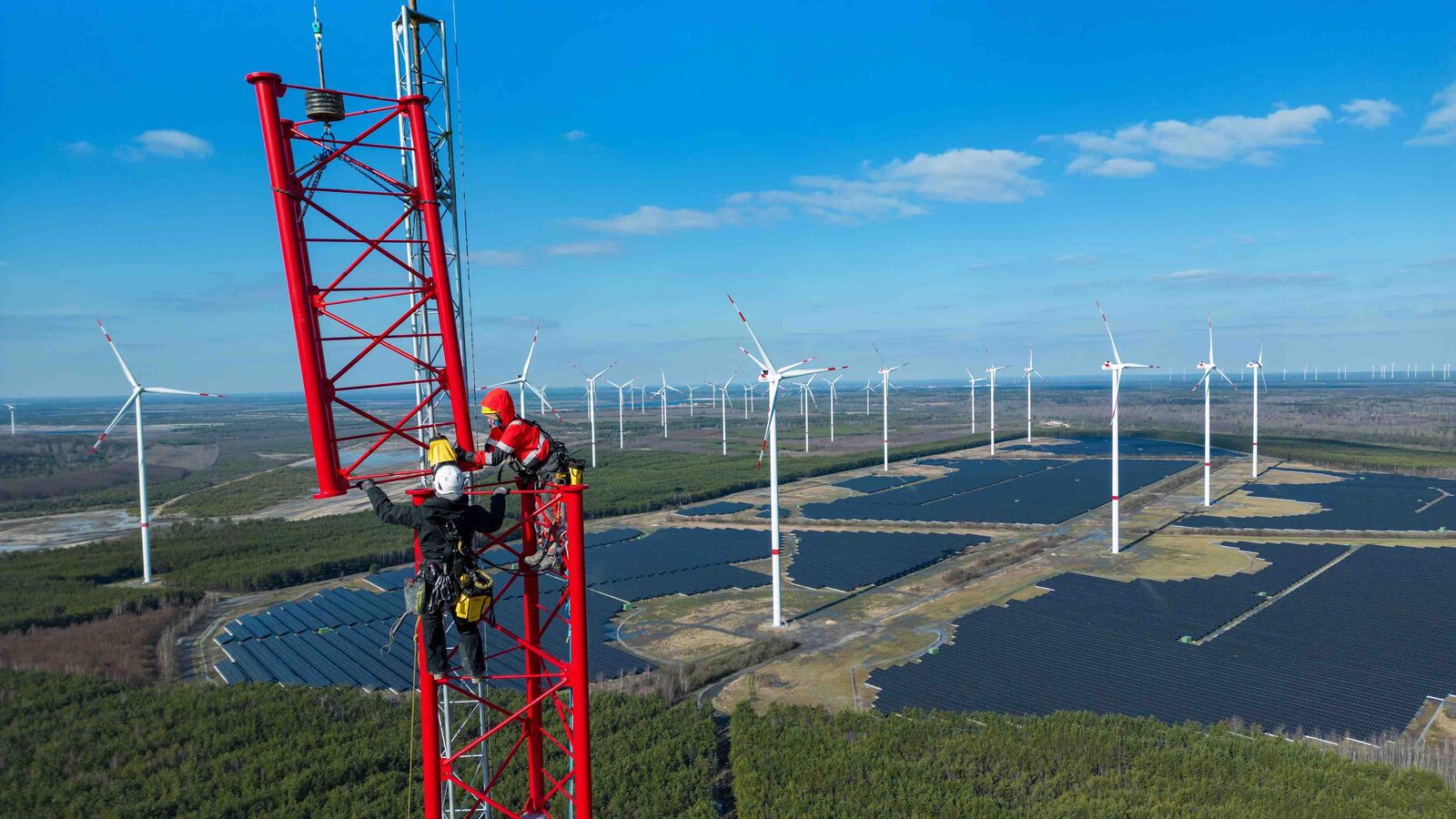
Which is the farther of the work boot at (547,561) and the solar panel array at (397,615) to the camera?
the solar panel array at (397,615)

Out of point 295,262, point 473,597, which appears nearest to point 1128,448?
point 473,597

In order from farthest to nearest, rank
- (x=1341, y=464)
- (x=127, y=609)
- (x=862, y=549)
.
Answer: (x=1341, y=464) → (x=862, y=549) → (x=127, y=609)

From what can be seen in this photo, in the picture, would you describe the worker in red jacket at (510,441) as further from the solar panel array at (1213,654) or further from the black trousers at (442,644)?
the solar panel array at (1213,654)

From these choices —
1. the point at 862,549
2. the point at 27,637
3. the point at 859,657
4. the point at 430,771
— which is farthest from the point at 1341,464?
the point at 27,637

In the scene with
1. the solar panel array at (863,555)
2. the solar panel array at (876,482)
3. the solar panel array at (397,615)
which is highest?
the solar panel array at (876,482)

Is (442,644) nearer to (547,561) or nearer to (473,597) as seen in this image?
(473,597)

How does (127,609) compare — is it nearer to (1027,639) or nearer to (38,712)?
(38,712)

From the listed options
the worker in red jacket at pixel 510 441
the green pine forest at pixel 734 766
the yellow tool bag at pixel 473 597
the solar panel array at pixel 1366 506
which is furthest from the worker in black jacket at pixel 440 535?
the solar panel array at pixel 1366 506
